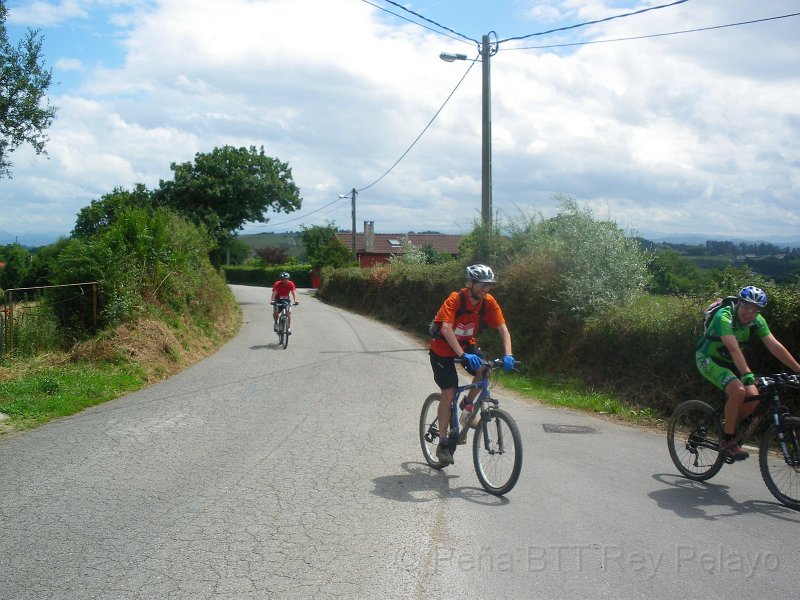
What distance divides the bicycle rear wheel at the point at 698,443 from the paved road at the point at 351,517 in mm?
149

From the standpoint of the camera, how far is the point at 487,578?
4.32m

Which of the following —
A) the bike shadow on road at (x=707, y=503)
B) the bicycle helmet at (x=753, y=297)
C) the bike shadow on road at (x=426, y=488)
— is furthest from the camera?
the bicycle helmet at (x=753, y=297)

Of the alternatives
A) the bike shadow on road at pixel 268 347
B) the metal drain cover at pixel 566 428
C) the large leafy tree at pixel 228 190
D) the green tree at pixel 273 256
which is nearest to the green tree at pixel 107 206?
the large leafy tree at pixel 228 190

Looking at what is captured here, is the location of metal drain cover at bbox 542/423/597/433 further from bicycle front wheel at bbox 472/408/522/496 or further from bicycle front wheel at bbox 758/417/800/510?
bicycle front wheel at bbox 758/417/800/510

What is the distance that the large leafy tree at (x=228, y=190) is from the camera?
36562 millimetres

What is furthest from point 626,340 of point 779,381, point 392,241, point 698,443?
point 392,241

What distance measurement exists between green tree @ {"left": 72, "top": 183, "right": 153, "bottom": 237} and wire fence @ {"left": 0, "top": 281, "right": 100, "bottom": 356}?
2108 cm

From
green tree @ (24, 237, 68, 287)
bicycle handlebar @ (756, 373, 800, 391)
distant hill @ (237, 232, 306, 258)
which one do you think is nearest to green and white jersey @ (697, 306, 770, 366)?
bicycle handlebar @ (756, 373, 800, 391)

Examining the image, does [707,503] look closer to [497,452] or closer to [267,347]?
[497,452]

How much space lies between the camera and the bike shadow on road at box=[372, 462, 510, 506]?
586cm

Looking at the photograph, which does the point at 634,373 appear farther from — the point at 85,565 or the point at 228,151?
the point at 228,151

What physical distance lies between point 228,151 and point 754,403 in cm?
3600

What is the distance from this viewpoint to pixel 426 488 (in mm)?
6164

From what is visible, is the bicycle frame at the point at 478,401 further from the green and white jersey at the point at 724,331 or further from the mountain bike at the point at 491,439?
the green and white jersey at the point at 724,331
